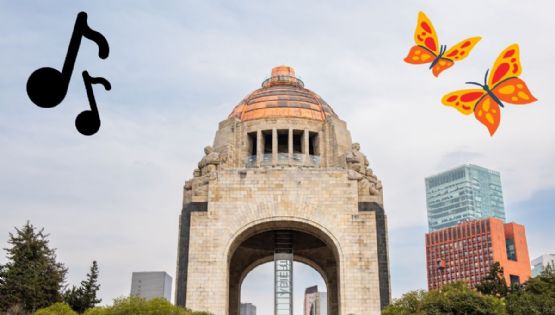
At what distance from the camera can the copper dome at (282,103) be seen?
3588 centimetres

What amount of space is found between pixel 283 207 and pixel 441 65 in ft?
55.3

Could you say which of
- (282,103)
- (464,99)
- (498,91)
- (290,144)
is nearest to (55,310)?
(290,144)

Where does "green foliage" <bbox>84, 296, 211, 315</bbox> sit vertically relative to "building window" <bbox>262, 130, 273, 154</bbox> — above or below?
below

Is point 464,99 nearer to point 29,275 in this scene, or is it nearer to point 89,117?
point 89,117

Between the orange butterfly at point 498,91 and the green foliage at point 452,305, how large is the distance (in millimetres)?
12287

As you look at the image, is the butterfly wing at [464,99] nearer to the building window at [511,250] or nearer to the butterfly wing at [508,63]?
the butterfly wing at [508,63]

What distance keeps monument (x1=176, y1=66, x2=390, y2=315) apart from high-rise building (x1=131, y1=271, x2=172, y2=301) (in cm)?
4786

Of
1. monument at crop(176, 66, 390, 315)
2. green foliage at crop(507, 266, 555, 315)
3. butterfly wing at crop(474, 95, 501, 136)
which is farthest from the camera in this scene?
monument at crop(176, 66, 390, 315)

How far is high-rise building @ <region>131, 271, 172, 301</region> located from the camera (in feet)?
266

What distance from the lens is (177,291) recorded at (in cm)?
2923

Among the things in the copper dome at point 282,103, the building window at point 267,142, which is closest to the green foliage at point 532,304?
the copper dome at point 282,103

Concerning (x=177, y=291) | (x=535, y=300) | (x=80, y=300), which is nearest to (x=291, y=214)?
(x=177, y=291)

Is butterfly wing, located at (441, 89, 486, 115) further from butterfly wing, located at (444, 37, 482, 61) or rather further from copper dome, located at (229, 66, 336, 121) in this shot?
copper dome, located at (229, 66, 336, 121)

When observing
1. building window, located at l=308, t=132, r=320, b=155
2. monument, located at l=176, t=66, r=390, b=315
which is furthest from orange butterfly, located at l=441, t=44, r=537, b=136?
building window, located at l=308, t=132, r=320, b=155
